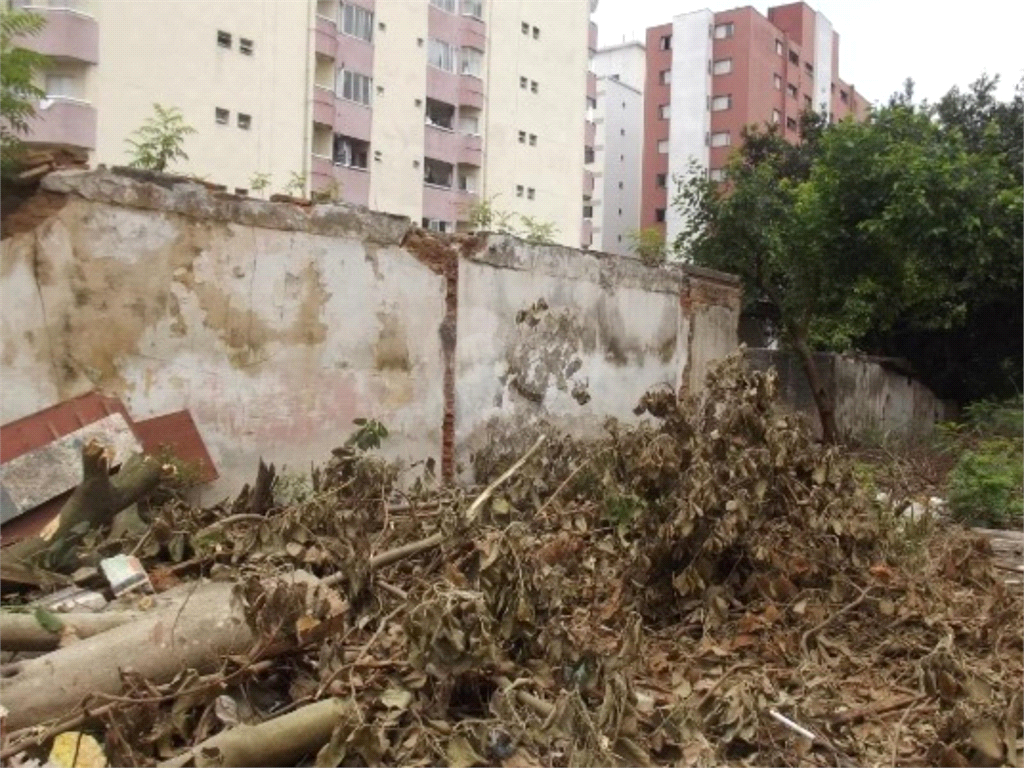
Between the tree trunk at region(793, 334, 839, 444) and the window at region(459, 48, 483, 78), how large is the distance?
72.8ft

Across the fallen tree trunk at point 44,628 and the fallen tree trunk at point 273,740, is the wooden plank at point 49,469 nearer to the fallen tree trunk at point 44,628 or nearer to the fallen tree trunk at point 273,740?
the fallen tree trunk at point 44,628

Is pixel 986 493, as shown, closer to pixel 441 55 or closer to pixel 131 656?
pixel 131 656

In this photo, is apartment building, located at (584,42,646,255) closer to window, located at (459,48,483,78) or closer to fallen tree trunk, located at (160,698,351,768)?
window, located at (459,48,483,78)

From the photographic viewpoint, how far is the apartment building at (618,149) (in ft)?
164

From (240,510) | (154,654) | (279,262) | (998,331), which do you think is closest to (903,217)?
(998,331)

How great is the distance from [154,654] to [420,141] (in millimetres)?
28615

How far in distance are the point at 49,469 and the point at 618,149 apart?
157ft

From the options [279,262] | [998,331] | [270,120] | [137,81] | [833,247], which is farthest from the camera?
[270,120]

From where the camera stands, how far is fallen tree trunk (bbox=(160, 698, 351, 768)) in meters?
2.90

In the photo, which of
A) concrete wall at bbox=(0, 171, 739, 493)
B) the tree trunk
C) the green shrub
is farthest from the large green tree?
concrete wall at bbox=(0, 171, 739, 493)

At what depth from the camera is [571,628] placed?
418cm

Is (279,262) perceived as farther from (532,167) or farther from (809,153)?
(532,167)

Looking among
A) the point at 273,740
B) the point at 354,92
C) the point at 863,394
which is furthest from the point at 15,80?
the point at 354,92

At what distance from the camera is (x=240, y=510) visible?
222 inches
